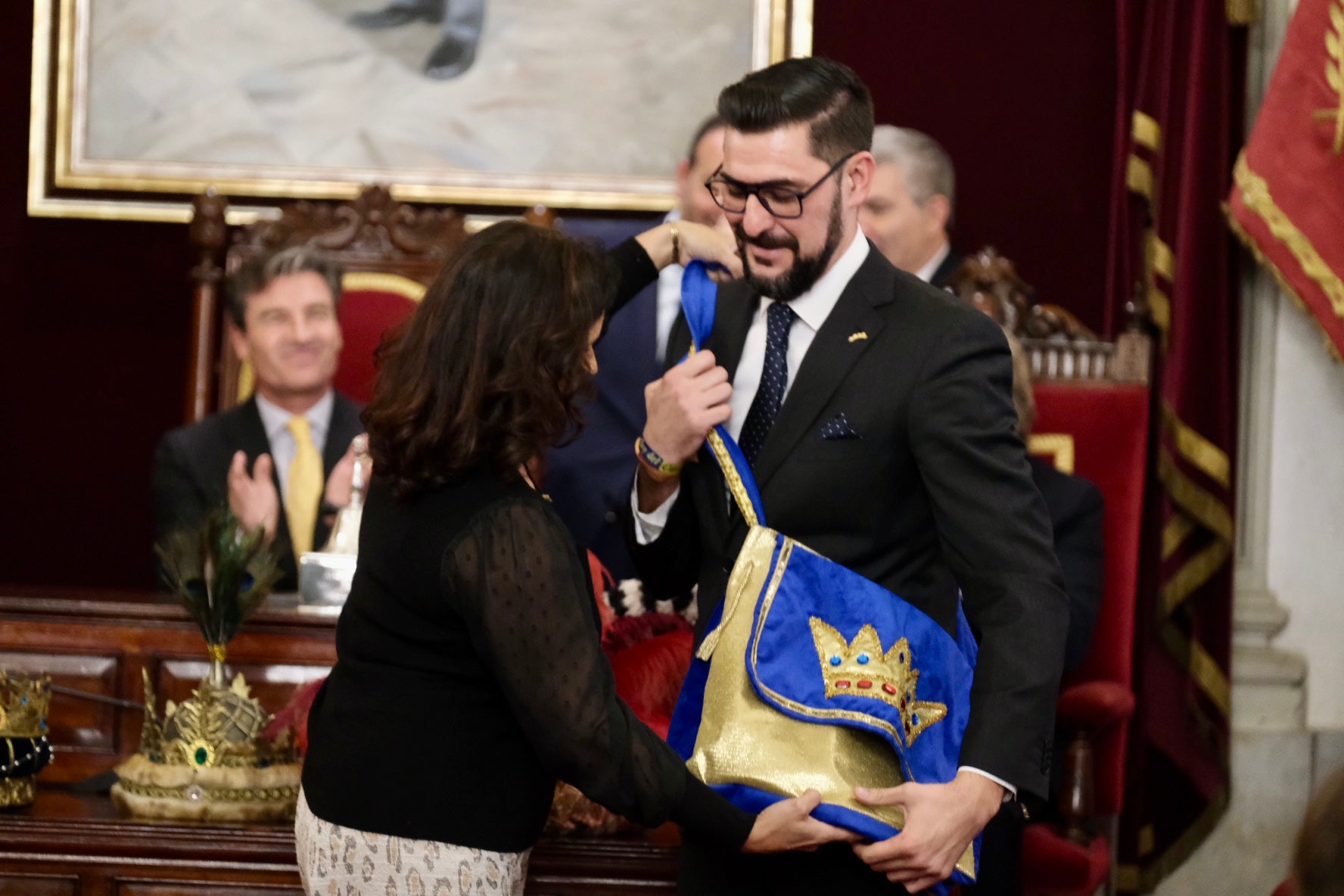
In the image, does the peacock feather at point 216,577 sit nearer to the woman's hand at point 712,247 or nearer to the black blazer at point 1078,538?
the woman's hand at point 712,247

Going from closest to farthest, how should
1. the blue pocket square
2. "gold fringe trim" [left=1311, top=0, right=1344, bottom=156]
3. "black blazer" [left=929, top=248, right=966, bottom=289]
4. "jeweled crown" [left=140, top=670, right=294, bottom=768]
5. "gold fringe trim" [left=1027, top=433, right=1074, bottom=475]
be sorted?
the blue pocket square
"jeweled crown" [left=140, top=670, right=294, bottom=768]
"gold fringe trim" [left=1311, top=0, right=1344, bottom=156]
"gold fringe trim" [left=1027, top=433, right=1074, bottom=475]
"black blazer" [left=929, top=248, right=966, bottom=289]

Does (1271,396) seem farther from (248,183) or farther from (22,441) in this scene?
(22,441)

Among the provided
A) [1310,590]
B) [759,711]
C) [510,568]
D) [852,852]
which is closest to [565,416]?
[510,568]

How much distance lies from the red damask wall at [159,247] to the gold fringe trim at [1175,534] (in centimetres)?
90

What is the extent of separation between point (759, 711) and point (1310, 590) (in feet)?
8.41

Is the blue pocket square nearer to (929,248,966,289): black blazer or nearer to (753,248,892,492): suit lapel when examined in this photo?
(753,248,892,492): suit lapel

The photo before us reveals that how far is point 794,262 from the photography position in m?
1.80

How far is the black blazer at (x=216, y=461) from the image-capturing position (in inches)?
142

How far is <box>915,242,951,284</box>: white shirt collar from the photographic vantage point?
3.84 meters

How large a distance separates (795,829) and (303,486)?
2.38m

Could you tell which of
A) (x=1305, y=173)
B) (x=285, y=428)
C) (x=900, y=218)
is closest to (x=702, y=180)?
(x=900, y=218)

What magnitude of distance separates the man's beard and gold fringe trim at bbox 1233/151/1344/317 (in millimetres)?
1960

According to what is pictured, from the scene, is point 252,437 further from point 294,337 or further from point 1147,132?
point 1147,132

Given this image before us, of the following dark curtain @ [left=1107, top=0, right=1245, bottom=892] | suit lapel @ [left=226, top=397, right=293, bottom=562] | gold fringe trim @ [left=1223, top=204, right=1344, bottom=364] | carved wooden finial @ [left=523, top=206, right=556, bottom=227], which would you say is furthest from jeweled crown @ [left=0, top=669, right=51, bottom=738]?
gold fringe trim @ [left=1223, top=204, right=1344, bottom=364]
